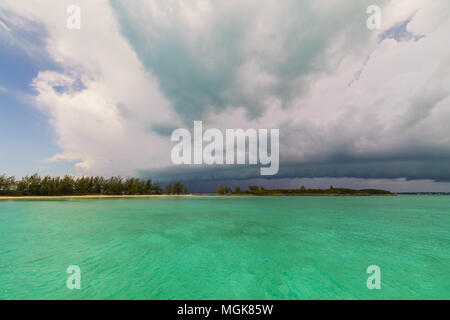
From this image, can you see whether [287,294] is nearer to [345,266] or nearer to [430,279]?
[345,266]

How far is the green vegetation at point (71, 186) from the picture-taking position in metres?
80.6

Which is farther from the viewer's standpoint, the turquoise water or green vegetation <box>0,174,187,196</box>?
green vegetation <box>0,174,187,196</box>

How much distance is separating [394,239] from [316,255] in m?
10.6

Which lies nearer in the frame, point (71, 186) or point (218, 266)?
point (218, 266)

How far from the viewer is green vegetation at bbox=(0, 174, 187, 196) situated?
3172 inches

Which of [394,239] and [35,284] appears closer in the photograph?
[35,284]

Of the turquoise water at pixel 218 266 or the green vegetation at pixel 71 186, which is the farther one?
the green vegetation at pixel 71 186

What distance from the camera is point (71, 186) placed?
304 feet
